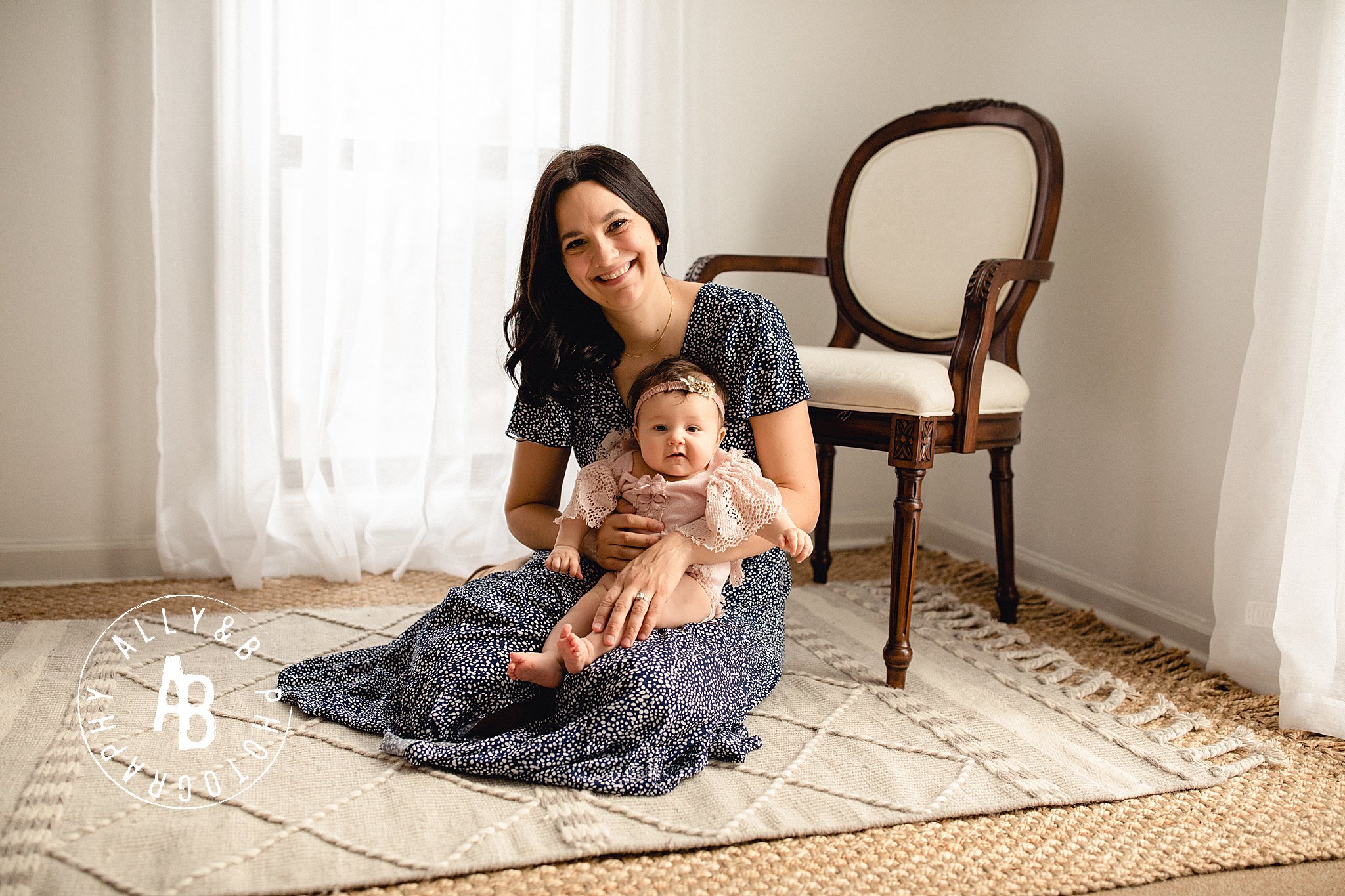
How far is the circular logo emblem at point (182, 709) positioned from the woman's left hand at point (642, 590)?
1.73 feet

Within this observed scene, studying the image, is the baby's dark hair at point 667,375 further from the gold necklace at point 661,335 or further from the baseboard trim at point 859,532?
the baseboard trim at point 859,532

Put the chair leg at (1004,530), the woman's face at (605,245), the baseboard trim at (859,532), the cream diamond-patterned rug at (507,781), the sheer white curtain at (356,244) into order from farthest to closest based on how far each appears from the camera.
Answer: the baseboard trim at (859,532)
the sheer white curtain at (356,244)
the chair leg at (1004,530)
the woman's face at (605,245)
the cream diamond-patterned rug at (507,781)

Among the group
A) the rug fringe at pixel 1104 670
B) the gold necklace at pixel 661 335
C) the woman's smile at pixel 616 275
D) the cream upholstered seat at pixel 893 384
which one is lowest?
the rug fringe at pixel 1104 670

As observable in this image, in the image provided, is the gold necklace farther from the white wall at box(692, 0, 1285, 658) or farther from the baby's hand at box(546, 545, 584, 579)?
the white wall at box(692, 0, 1285, 658)

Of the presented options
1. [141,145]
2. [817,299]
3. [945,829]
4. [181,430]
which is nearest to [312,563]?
[181,430]

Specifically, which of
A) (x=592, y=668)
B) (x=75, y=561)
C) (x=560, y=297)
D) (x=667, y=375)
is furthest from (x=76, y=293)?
(x=592, y=668)

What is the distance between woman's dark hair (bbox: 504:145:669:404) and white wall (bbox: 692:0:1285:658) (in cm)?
104

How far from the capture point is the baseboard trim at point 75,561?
243cm

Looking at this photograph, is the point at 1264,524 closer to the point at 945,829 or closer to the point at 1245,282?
the point at 1245,282

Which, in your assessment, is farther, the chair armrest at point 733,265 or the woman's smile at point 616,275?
the chair armrest at point 733,265

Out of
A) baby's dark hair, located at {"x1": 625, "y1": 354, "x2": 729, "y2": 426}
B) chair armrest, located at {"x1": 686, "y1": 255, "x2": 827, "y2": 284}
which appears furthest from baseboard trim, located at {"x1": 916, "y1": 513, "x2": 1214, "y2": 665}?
baby's dark hair, located at {"x1": 625, "y1": 354, "x2": 729, "y2": 426}

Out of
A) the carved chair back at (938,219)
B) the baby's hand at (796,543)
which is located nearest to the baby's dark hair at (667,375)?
the baby's hand at (796,543)

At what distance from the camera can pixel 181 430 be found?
7.97 feet

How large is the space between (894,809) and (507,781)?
0.54m
